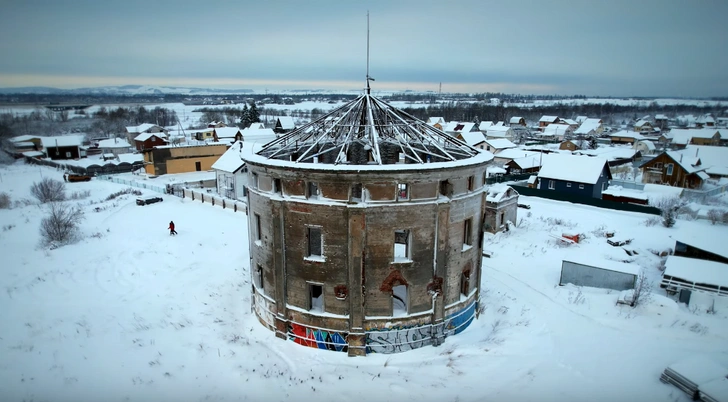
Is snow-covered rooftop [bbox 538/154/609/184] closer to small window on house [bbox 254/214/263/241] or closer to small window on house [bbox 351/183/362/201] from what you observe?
small window on house [bbox 351/183/362/201]

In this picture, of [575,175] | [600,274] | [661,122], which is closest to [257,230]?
[600,274]

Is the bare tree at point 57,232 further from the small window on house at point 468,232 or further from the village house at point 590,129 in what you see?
the village house at point 590,129

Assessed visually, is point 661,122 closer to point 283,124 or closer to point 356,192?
point 283,124

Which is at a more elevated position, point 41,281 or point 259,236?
point 259,236

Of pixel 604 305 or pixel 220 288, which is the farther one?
pixel 220 288

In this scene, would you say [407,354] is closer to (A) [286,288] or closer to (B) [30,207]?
(A) [286,288]

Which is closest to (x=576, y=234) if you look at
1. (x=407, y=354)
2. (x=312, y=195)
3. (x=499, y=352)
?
(x=499, y=352)

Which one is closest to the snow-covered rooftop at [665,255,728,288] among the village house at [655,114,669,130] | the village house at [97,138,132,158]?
the village house at [97,138,132,158]

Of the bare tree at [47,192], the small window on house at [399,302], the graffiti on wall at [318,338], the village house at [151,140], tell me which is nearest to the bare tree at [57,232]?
the bare tree at [47,192]
